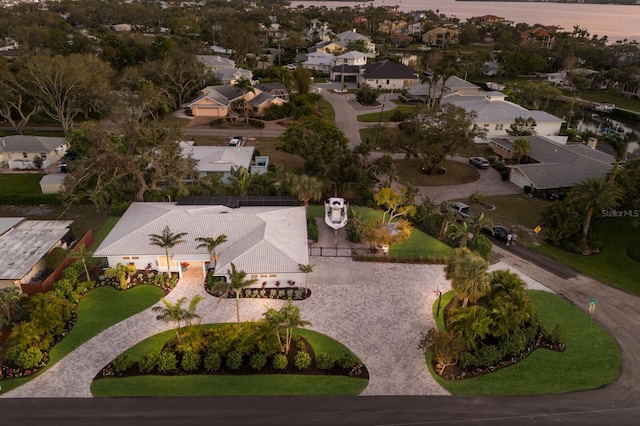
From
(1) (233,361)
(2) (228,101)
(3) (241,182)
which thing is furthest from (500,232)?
(2) (228,101)

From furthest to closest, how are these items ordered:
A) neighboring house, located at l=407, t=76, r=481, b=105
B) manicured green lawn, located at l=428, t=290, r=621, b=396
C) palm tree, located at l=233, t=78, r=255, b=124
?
1. neighboring house, located at l=407, t=76, r=481, b=105
2. palm tree, located at l=233, t=78, r=255, b=124
3. manicured green lawn, located at l=428, t=290, r=621, b=396

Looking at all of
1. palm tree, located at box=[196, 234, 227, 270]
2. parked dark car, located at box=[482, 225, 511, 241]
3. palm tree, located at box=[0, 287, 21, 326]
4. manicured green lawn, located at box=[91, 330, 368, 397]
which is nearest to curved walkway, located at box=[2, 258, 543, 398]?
manicured green lawn, located at box=[91, 330, 368, 397]

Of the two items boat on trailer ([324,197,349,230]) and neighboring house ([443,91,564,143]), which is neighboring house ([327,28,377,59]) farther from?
boat on trailer ([324,197,349,230])

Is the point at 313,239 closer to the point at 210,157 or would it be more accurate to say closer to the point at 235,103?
the point at 210,157

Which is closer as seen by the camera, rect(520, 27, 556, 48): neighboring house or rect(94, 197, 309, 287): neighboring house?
rect(94, 197, 309, 287): neighboring house

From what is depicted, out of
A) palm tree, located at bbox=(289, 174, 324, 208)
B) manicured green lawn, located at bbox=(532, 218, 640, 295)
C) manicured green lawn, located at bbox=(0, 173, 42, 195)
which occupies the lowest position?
manicured green lawn, located at bbox=(532, 218, 640, 295)

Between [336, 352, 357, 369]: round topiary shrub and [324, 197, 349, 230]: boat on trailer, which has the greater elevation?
[324, 197, 349, 230]: boat on trailer
